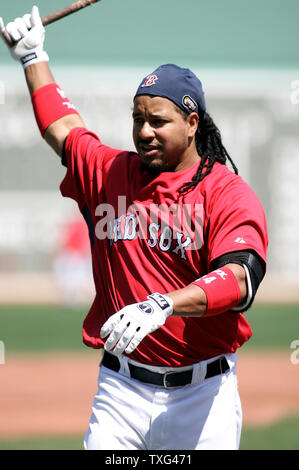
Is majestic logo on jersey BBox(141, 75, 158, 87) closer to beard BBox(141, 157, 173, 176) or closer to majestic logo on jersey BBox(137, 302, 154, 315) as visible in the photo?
beard BBox(141, 157, 173, 176)

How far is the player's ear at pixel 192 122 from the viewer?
3062 mm

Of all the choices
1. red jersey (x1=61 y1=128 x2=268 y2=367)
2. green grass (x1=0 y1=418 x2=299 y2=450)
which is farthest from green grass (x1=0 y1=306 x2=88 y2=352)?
red jersey (x1=61 y1=128 x2=268 y2=367)

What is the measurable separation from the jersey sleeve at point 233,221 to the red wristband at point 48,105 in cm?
107

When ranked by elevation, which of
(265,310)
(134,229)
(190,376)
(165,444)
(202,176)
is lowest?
(265,310)

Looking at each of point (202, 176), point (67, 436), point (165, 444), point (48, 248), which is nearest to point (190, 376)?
point (165, 444)

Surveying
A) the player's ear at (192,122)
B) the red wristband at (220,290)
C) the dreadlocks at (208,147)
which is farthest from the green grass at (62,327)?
the red wristband at (220,290)

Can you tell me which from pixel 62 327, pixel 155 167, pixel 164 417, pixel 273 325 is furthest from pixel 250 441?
pixel 273 325

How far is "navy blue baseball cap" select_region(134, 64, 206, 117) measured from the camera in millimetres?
2955

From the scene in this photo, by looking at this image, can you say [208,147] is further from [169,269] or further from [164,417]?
[164,417]

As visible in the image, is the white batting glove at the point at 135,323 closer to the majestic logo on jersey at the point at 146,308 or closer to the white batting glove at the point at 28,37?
the majestic logo on jersey at the point at 146,308

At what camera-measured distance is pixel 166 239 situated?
2965 millimetres

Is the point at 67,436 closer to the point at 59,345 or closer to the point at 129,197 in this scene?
the point at 129,197

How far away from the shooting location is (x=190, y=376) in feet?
9.82

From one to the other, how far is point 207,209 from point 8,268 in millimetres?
21846
